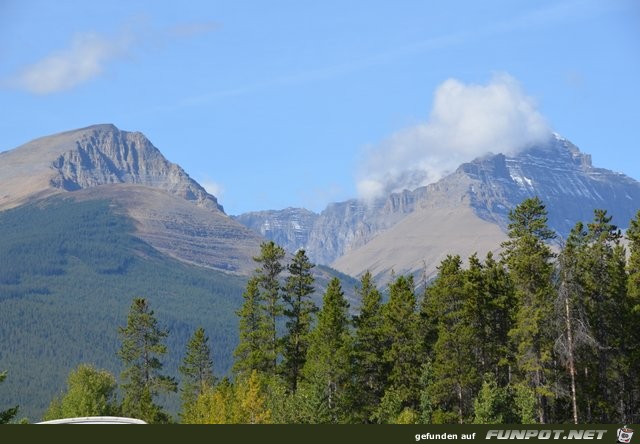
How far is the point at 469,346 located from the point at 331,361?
35.8ft

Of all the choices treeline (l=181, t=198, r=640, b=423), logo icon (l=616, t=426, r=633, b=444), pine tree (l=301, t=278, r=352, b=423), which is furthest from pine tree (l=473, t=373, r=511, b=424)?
logo icon (l=616, t=426, r=633, b=444)

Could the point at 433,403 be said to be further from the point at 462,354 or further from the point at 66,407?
the point at 66,407

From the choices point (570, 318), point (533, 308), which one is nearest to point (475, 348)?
point (533, 308)

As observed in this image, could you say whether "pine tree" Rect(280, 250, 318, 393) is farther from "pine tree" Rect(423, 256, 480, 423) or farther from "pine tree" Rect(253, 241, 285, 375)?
"pine tree" Rect(423, 256, 480, 423)

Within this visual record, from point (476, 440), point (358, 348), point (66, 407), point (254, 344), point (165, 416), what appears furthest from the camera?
point (66, 407)

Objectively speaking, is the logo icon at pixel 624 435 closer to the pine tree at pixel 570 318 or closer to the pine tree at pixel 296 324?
the pine tree at pixel 570 318

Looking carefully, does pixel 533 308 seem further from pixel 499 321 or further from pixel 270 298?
pixel 270 298

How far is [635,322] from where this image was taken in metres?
82.5

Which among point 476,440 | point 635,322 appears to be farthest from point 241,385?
point 476,440

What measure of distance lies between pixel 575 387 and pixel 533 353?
156 inches

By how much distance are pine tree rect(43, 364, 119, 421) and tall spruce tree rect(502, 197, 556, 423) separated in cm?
5452

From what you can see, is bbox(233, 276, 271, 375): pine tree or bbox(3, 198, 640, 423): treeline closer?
bbox(3, 198, 640, 423): treeline

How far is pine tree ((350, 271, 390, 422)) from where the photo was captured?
8881 centimetres

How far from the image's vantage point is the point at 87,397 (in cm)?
13388
